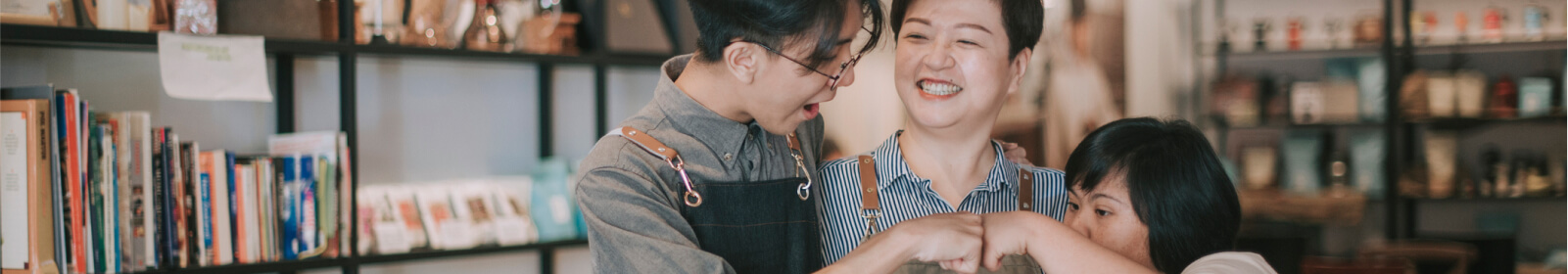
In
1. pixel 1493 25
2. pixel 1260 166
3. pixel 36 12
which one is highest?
pixel 1493 25

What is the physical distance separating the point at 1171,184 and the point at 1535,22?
4.26m

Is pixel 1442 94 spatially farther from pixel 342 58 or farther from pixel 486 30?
pixel 342 58

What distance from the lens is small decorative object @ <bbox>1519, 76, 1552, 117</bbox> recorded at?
441 cm

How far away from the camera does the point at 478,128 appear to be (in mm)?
3041

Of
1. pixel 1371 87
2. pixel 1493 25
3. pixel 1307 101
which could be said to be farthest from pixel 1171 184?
pixel 1493 25

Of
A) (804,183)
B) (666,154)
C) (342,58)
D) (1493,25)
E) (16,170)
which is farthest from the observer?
(1493,25)

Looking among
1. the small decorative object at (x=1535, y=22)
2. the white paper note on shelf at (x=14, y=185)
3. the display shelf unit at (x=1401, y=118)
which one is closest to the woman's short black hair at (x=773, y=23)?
the white paper note on shelf at (x=14, y=185)

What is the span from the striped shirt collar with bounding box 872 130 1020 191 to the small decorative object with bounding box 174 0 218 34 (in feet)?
5.12

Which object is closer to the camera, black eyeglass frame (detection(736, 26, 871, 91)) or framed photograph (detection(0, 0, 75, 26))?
black eyeglass frame (detection(736, 26, 871, 91))

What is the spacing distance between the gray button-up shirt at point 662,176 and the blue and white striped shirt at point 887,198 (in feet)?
0.38

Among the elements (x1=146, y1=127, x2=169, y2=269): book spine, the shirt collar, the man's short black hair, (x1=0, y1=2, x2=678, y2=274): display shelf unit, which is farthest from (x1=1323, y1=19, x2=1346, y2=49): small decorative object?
(x1=146, y1=127, x2=169, y2=269): book spine

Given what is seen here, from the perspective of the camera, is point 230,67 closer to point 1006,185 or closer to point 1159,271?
point 1006,185

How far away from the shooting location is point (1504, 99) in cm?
447

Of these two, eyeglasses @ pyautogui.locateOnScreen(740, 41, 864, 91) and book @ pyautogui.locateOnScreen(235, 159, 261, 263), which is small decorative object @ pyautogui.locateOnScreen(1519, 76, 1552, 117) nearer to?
eyeglasses @ pyautogui.locateOnScreen(740, 41, 864, 91)
